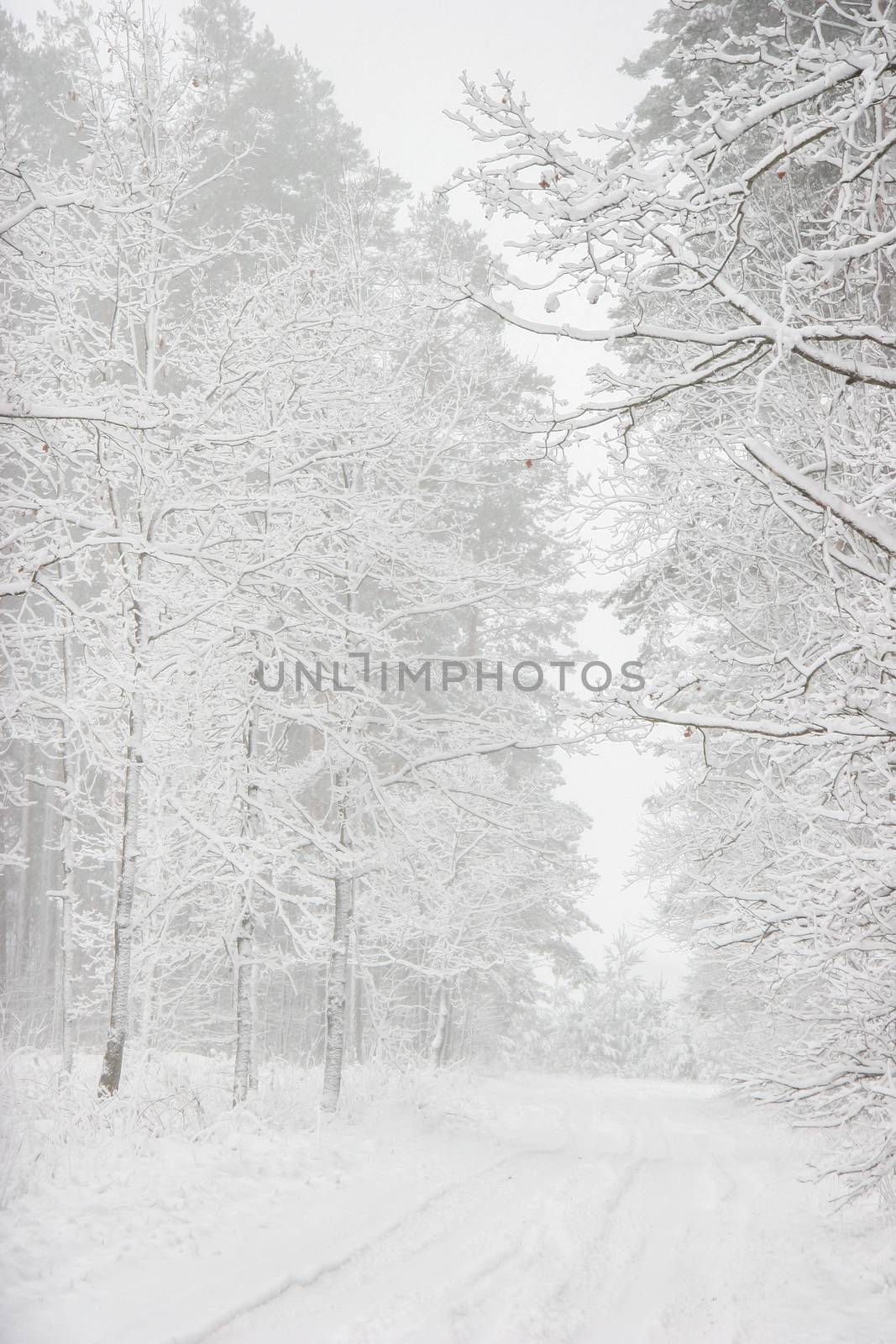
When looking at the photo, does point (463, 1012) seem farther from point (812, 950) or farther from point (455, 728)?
point (812, 950)

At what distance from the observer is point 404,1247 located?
513cm

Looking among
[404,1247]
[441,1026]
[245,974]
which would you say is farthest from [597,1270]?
[441,1026]

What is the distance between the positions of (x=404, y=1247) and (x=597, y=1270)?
1.17 metres

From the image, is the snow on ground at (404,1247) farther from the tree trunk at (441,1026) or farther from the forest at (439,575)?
the tree trunk at (441,1026)

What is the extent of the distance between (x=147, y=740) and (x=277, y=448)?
3.07 meters

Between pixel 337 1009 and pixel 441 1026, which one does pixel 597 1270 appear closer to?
pixel 337 1009

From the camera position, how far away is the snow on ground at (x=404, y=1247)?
3879mm

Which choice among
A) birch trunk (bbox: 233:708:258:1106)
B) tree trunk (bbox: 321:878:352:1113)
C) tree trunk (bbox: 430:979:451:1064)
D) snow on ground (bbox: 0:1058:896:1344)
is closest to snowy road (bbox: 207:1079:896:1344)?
snow on ground (bbox: 0:1058:896:1344)

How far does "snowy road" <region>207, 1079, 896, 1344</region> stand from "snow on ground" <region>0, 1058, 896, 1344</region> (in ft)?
0.06

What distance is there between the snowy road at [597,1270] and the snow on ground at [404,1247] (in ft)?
0.06

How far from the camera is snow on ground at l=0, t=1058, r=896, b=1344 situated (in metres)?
3.88

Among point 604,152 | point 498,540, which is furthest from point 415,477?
point 498,540

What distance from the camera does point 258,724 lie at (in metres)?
9.34

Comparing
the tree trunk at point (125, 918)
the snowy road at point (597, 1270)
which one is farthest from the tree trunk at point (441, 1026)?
the tree trunk at point (125, 918)
